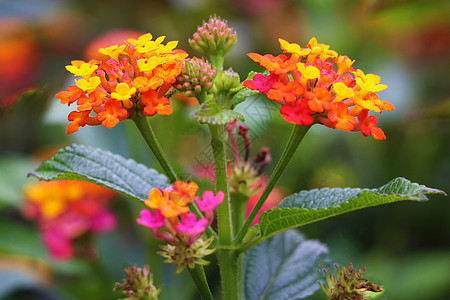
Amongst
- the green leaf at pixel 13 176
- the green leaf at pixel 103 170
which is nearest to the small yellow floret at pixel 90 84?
the green leaf at pixel 103 170

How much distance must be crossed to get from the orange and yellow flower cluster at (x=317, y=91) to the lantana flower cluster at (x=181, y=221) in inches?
4.9

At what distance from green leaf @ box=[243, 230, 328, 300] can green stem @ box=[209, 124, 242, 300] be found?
0.11m

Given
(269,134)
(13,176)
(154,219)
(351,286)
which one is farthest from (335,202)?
(13,176)

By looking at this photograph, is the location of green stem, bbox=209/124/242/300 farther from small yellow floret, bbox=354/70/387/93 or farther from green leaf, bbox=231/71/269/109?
small yellow floret, bbox=354/70/387/93

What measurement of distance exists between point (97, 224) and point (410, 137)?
956 millimetres

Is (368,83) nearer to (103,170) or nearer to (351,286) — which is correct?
(351,286)

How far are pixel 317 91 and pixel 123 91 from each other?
0.70 feet

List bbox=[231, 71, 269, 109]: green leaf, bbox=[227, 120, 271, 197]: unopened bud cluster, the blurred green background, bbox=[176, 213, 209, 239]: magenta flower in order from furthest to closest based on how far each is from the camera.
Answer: the blurred green background, bbox=[227, 120, 271, 197]: unopened bud cluster, bbox=[231, 71, 269, 109]: green leaf, bbox=[176, 213, 209, 239]: magenta flower

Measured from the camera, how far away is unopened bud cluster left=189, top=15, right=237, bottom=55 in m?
0.66

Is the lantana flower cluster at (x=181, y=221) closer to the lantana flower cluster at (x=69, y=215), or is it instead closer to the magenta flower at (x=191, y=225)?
the magenta flower at (x=191, y=225)

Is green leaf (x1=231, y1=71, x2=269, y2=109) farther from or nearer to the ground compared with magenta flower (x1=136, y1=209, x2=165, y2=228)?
farther from the ground

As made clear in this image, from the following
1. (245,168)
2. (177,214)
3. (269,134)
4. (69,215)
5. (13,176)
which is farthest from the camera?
(13,176)

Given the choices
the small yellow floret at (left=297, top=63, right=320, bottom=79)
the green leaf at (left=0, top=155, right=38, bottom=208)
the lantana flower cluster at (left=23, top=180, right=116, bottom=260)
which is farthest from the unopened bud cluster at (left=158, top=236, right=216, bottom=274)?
the green leaf at (left=0, top=155, right=38, bottom=208)

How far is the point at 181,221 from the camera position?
0.58m
